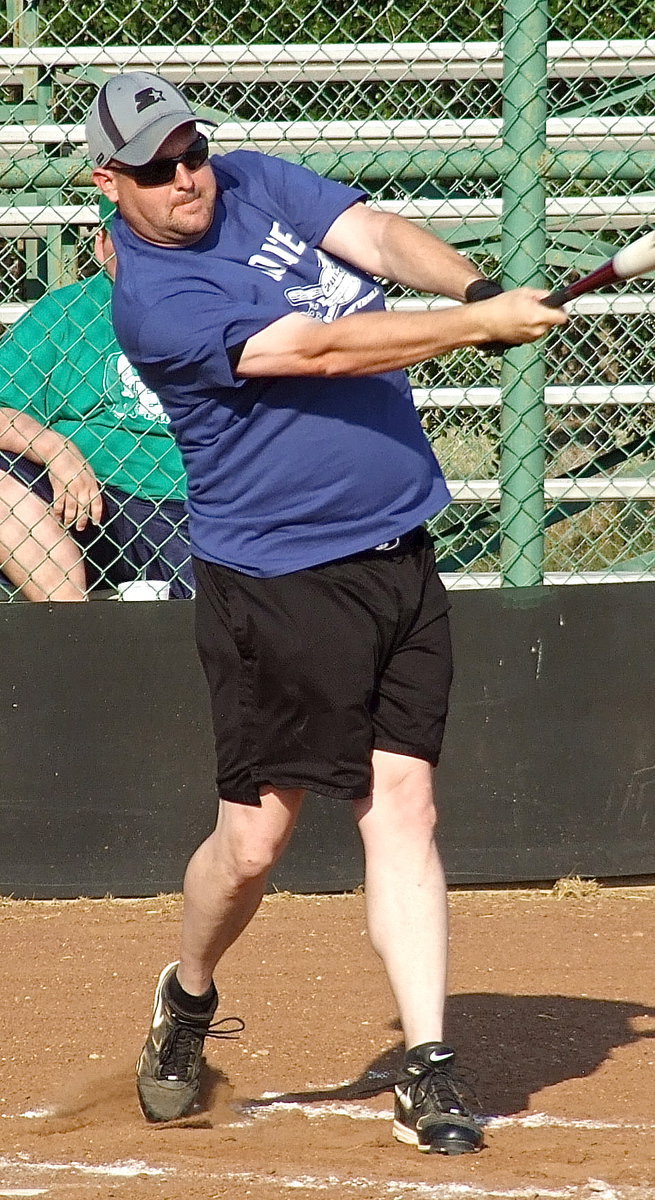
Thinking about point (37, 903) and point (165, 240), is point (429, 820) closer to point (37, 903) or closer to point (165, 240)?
point (165, 240)

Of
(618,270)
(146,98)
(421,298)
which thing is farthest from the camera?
(421,298)

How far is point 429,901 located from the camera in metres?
2.99

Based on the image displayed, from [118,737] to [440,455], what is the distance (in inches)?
99.5

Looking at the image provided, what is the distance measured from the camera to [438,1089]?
284cm

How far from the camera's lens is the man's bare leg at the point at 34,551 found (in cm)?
491

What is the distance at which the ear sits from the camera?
292 centimetres

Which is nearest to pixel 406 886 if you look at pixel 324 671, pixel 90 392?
pixel 324 671

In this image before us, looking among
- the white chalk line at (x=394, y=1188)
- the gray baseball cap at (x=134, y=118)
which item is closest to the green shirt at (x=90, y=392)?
the gray baseball cap at (x=134, y=118)

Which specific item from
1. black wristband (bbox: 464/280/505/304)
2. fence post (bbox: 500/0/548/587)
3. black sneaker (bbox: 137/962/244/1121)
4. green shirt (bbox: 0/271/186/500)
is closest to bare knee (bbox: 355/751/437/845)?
black sneaker (bbox: 137/962/244/1121)

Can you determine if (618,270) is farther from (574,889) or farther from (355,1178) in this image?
(574,889)

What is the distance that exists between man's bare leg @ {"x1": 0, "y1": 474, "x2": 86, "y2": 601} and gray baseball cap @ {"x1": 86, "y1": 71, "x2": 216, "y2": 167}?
6.96ft

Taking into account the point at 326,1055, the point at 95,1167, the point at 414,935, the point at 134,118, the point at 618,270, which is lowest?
the point at 326,1055

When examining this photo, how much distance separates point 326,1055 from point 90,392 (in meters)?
2.55

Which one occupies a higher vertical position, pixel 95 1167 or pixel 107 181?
pixel 107 181
